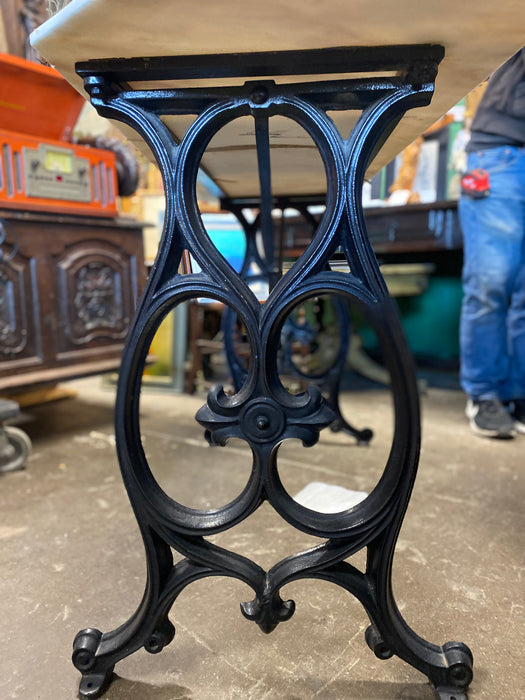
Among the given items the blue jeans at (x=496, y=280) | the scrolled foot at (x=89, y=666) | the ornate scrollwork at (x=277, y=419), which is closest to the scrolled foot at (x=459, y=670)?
the ornate scrollwork at (x=277, y=419)

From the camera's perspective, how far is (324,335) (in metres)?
3.00

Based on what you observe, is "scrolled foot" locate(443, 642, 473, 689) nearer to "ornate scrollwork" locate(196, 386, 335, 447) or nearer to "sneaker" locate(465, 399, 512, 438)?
"ornate scrollwork" locate(196, 386, 335, 447)

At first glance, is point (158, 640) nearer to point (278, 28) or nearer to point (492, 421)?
point (278, 28)

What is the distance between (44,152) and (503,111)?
5.41ft

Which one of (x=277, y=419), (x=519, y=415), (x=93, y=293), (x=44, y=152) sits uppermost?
(x=44, y=152)

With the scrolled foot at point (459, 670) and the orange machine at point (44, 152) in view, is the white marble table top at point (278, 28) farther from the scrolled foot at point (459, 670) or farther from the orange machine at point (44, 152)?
the orange machine at point (44, 152)

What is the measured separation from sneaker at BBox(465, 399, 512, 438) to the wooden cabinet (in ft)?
4.87

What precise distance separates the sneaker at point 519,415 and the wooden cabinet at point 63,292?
164 cm

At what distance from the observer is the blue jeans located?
5.83 feet

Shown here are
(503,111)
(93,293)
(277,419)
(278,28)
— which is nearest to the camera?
(278,28)

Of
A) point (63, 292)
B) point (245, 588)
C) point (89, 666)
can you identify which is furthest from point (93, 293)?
point (89, 666)

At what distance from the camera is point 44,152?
1.74m

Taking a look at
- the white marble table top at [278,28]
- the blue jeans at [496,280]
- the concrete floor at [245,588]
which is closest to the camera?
the white marble table top at [278,28]

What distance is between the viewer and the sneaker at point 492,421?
1832 millimetres
